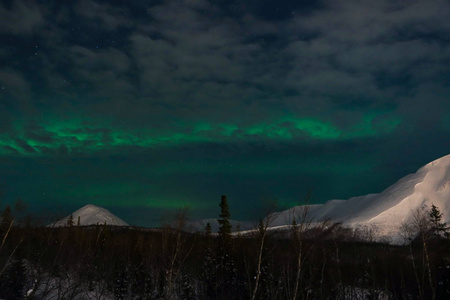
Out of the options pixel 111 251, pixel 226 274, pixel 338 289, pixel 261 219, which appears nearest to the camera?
pixel 261 219

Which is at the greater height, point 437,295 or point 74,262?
point 74,262

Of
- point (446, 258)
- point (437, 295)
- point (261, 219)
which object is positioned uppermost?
point (261, 219)

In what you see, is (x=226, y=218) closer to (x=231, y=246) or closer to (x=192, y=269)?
(x=231, y=246)

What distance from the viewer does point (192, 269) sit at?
6419 cm

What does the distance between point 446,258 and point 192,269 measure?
37527 mm

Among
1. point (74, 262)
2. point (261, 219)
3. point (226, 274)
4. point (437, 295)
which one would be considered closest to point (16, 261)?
point (74, 262)

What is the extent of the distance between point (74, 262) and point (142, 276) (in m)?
9.29

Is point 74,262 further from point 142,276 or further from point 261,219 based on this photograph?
point 261,219

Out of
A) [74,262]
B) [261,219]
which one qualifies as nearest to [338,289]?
[261,219]

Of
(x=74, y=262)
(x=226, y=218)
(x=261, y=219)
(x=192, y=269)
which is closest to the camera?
(x=261, y=219)

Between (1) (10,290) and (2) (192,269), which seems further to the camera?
(2) (192,269)

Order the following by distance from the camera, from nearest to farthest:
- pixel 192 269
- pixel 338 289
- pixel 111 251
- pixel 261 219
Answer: pixel 261 219 → pixel 338 289 → pixel 192 269 → pixel 111 251

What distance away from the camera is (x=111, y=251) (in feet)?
245

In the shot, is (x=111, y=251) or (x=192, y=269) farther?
(x=111, y=251)
